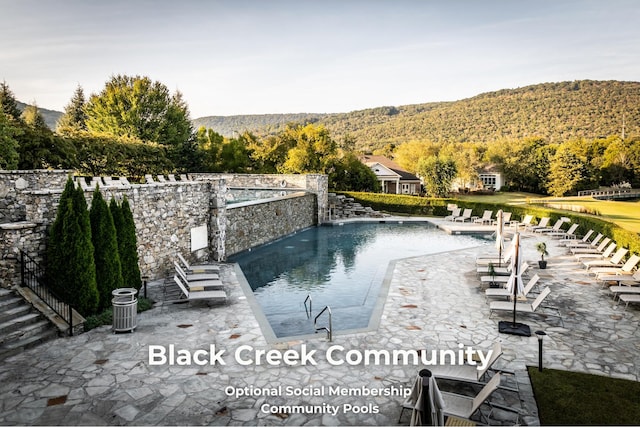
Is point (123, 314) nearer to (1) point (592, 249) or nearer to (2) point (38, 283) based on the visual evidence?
(2) point (38, 283)

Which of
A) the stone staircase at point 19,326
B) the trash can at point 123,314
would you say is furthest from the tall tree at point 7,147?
the trash can at point 123,314

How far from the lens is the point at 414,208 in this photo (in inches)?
1217

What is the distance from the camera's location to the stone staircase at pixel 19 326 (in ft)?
24.1

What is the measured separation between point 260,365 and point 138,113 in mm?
41060

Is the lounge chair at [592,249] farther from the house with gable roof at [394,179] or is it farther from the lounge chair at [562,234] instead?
the house with gable roof at [394,179]

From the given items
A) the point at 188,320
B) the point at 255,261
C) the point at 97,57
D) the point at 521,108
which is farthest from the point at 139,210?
the point at 521,108

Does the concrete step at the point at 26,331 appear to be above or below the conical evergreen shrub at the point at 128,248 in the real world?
below

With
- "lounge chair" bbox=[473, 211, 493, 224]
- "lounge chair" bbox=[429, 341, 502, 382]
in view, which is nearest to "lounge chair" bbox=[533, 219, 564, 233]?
"lounge chair" bbox=[473, 211, 493, 224]

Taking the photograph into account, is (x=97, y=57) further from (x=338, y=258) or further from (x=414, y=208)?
(x=414, y=208)

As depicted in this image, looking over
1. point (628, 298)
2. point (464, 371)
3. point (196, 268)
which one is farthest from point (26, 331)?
point (628, 298)

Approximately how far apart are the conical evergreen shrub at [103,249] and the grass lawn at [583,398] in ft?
27.6

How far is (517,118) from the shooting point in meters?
90.8

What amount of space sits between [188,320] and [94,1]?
40.2 feet

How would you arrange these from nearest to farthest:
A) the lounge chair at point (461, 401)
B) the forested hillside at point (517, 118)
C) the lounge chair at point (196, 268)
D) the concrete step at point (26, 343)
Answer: the lounge chair at point (461, 401)
the concrete step at point (26, 343)
the lounge chair at point (196, 268)
the forested hillside at point (517, 118)
